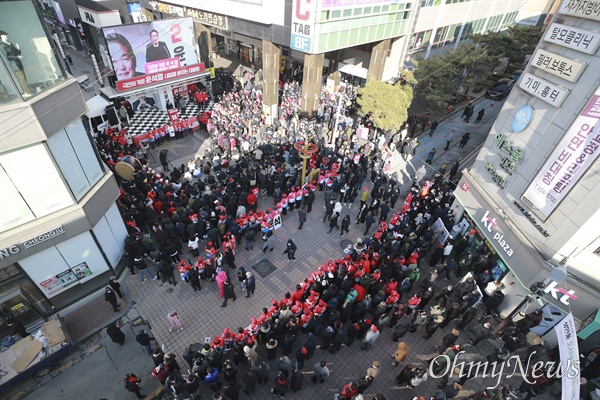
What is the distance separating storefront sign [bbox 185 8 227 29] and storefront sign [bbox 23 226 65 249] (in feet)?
69.9

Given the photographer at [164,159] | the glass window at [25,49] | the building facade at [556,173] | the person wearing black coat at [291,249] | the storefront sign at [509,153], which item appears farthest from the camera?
the photographer at [164,159]

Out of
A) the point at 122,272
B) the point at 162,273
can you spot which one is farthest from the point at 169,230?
the point at 122,272

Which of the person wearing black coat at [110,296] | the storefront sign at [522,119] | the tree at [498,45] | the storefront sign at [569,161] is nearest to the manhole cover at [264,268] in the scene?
the person wearing black coat at [110,296]

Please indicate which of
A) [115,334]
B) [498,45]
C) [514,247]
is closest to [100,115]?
[115,334]

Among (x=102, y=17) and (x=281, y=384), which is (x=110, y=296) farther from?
(x=102, y=17)

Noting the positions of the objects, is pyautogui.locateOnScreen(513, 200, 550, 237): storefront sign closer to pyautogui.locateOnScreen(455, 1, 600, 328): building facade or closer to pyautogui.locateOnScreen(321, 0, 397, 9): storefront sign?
pyautogui.locateOnScreen(455, 1, 600, 328): building facade

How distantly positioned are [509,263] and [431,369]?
489cm

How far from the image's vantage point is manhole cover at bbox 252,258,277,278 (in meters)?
13.1

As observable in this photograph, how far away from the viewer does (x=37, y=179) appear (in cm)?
938

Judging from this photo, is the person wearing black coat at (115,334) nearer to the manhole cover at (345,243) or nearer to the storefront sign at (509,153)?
the manhole cover at (345,243)

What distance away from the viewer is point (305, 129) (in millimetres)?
22156

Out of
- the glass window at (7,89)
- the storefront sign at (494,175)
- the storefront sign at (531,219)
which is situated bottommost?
the storefront sign at (531,219)

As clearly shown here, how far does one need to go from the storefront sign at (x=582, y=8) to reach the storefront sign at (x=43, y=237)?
676 inches

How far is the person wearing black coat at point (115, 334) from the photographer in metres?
9.80
